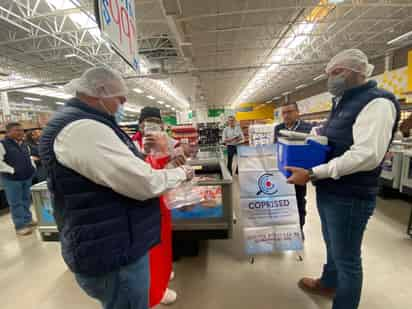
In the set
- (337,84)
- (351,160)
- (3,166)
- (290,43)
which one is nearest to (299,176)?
(351,160)

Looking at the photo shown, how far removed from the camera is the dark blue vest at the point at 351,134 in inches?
42.6

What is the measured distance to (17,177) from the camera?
3.19m

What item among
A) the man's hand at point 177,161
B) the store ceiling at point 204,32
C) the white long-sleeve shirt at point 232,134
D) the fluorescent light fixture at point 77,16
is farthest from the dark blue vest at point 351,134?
the fluorescent light fixture at point 77,16

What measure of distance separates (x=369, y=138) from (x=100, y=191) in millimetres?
1268

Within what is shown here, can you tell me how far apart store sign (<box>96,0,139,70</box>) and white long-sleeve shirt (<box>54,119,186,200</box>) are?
24.5 inches

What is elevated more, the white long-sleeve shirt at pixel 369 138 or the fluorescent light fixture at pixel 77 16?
the fluorescent light fixture at pixel 77 16

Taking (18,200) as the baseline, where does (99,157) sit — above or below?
above

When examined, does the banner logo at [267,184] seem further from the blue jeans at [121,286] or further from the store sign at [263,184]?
the blue jeans at [121,286]

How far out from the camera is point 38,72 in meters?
8.60

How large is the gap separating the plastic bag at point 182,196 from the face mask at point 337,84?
3.72ft

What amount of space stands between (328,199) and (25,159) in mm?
4229

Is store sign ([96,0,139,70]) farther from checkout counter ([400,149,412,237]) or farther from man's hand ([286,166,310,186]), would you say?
checkout counter ([400,149,412,237])

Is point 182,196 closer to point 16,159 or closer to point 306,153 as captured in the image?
point 306,153

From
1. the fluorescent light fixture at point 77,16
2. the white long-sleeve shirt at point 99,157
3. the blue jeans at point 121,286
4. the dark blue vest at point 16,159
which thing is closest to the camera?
the white long-sleeve shirt at point 99,157
